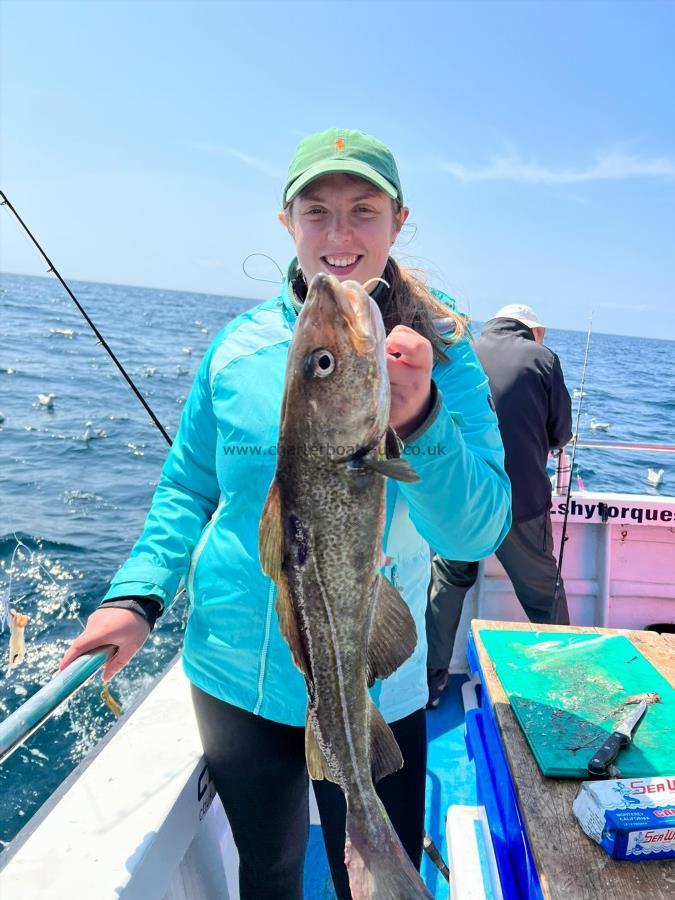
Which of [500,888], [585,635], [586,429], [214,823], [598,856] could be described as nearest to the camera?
[598,856]

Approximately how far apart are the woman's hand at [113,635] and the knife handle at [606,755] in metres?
1.66

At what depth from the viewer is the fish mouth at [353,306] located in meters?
1.59

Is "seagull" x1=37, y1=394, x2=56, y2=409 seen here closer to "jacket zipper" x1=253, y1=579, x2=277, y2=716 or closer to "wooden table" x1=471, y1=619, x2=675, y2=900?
"jacket zipper" x1=253, y1=579, x2=277, y2=716

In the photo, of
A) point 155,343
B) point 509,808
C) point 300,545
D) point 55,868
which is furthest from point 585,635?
point 155,343

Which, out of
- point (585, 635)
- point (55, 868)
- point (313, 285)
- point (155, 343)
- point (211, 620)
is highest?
point (155, 343)

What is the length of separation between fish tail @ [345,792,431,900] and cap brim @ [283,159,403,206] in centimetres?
182

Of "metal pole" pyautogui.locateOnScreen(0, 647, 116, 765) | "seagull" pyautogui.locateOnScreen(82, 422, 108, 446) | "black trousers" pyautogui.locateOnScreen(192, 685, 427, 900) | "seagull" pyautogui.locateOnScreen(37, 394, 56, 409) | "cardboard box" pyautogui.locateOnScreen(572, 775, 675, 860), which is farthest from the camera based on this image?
"seagull" pyautogui.locateOnScreen(37, 394, 56, 409)

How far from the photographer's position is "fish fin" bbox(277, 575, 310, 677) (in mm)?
1716

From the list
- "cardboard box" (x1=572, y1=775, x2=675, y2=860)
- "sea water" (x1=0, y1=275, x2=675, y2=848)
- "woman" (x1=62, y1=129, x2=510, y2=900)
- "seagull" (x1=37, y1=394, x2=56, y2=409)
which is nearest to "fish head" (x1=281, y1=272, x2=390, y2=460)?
"woman" (x1=62, y1=129, x2=510, y2=900)

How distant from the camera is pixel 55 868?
214cm

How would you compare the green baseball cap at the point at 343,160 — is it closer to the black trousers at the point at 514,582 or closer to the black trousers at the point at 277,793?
the black trousers at the point at 277,793

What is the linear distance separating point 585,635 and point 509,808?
116 centimetres

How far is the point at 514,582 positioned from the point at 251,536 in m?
3.95

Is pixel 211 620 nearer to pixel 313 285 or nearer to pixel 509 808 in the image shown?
pixel 313 285
